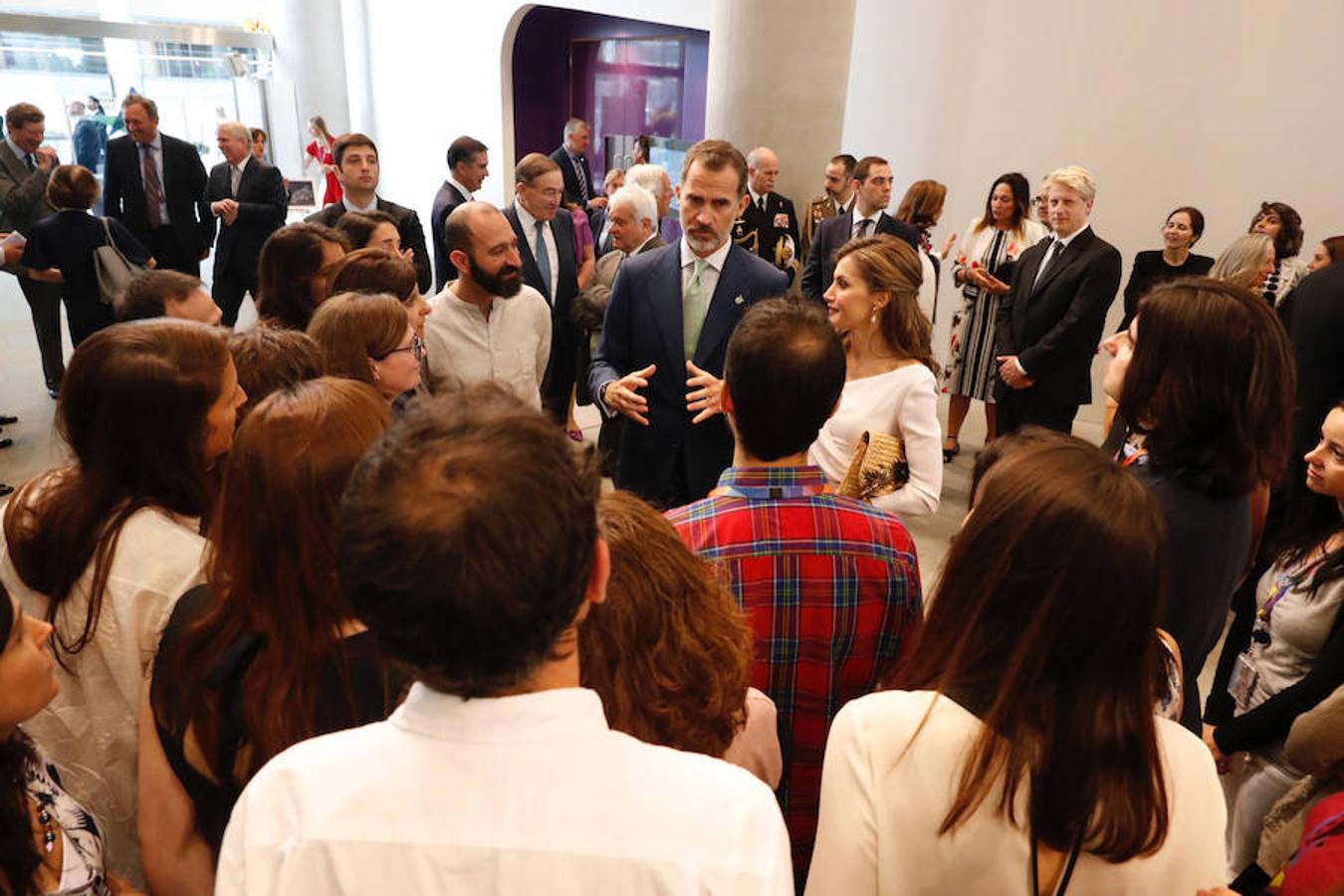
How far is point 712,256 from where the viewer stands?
2.93m

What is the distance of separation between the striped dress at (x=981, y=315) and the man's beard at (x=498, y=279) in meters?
2.95

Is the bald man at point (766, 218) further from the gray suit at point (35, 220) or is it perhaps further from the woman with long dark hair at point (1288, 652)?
the gray suit at point (35, 220)

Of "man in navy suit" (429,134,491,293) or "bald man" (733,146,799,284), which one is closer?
"man in navy suit" (429,134,491,293)

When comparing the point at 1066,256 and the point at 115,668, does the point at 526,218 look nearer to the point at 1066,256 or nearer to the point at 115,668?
the point at 1066,256

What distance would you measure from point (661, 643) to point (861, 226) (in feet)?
14.9

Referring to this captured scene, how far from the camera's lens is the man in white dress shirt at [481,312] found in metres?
3.17

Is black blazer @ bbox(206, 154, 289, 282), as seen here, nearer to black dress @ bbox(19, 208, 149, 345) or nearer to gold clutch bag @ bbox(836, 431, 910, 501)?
black dress @ bbox(19, 208, 149, 345)

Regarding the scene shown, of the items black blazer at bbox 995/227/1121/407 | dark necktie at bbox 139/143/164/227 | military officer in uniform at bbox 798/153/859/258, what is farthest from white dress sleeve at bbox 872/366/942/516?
dark necktie at bbox 139/143/164/227

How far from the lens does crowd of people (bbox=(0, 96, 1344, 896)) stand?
28.7 inches

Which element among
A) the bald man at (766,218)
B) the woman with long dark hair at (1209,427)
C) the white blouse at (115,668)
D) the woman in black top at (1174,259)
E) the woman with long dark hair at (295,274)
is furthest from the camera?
the bald man at (766,218)

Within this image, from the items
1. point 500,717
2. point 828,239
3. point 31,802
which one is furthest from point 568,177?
point 500,717

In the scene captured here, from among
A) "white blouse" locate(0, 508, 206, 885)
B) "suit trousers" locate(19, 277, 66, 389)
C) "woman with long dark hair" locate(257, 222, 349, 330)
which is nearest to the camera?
"white blouse" locate(0, 508, 206, 885)

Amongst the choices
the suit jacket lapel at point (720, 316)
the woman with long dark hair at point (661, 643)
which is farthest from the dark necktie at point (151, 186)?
the woman with long dark hair at point (661, 643)

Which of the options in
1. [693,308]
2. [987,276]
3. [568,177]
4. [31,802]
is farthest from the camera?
[568,177]
